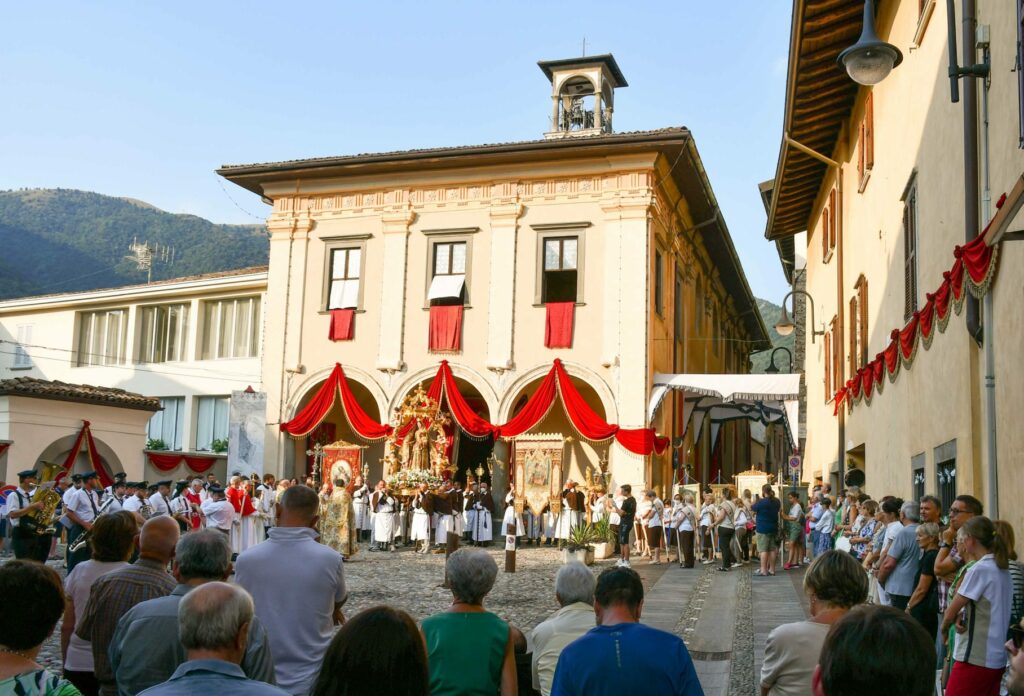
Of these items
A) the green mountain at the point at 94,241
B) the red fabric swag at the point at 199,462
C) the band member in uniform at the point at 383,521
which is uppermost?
the green mountain at the point at 94,241

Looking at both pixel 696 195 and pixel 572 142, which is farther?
pixel 696 195

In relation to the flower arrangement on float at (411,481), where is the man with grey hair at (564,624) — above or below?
below

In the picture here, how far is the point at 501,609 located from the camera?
14.3m

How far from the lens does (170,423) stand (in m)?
35.2

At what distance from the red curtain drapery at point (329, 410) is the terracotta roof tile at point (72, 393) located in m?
4.12

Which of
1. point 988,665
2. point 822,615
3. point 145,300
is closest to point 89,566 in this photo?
point 822,615

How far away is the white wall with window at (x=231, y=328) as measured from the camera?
3441cm

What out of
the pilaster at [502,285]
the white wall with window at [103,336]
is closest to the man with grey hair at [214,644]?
the pilaster at [502,285]

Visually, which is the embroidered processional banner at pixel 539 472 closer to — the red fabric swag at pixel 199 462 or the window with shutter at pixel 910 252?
the red fabric swag at pixel 199 462

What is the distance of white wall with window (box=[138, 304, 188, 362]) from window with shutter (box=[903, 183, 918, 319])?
2672 cm

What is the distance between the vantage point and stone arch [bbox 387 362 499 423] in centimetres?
2826

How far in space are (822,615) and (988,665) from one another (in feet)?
8.37

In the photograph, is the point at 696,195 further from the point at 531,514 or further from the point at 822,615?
the point at 822,615

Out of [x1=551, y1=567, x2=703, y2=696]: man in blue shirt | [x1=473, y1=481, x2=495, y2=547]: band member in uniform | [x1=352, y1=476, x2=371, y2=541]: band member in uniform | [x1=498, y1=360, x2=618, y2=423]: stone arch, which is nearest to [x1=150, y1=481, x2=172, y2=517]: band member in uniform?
[x1=352, y1=476, x2=371, y2=541]: band member in uniform
